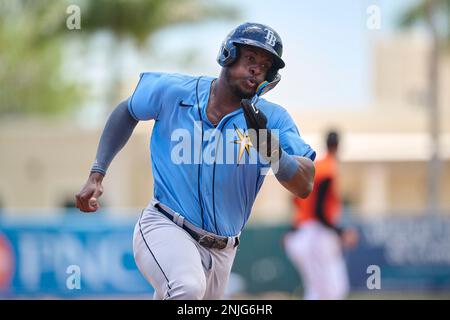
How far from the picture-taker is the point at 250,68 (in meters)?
6.13

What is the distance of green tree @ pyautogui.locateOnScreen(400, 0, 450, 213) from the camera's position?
30.9 meters

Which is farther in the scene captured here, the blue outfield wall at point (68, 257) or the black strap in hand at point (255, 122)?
the blue outfield wall at point (68, 257)

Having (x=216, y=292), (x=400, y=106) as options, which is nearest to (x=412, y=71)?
(x=400, y=106)

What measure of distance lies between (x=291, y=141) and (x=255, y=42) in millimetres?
572

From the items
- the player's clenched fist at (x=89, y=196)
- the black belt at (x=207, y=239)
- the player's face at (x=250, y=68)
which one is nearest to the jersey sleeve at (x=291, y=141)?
the player's face at (x=250, y=68)

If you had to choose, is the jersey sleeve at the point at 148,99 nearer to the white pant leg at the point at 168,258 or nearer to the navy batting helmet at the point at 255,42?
the navy batting helmet at the point at 255,42

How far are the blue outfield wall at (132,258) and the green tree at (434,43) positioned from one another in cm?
1013

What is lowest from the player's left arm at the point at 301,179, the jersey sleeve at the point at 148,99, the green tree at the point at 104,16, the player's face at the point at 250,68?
the player's left arm at the point at 301,179

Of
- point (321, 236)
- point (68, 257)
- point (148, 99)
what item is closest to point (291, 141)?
point (148, 99)

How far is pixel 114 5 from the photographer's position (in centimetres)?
3155

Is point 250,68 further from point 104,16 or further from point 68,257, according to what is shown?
point 104,16

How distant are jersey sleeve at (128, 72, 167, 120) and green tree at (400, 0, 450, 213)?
24688mm

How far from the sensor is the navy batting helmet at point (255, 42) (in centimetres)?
604

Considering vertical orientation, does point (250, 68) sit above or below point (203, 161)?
above
